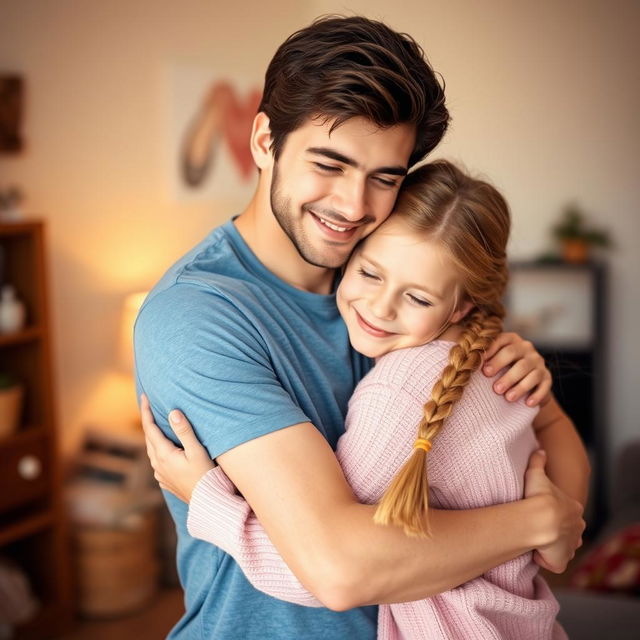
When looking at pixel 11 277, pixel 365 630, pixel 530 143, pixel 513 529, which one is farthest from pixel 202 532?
pixel 530 143

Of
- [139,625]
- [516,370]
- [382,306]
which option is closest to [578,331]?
[139,625]

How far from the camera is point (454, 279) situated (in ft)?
4.53

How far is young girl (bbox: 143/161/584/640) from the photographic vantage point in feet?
3.70

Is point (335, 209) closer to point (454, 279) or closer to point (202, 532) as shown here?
point (454, 279)

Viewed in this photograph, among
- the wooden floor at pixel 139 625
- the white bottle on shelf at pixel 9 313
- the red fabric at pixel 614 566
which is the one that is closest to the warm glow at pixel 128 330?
the white bottle on shelf at pixel 9 313

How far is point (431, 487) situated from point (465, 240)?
0.43m

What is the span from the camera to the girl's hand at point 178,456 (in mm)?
1138

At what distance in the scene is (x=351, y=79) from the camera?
1.22 meters

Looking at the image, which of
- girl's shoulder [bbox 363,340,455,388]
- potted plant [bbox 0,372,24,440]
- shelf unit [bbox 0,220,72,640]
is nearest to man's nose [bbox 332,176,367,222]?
girl's shoulder [bbox 363,340,455,388]

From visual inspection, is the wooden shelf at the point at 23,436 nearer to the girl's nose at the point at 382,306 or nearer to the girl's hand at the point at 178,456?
the girl's hand at the point at 178,456

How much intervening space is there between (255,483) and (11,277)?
7.93 ft

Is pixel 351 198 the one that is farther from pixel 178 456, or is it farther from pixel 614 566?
pixel 614 566

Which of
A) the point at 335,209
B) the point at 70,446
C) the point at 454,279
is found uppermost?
the point at 335,209

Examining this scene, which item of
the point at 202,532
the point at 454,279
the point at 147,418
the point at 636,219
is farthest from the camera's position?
the point at 636,219
